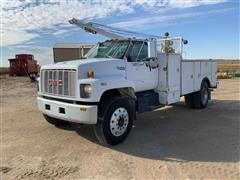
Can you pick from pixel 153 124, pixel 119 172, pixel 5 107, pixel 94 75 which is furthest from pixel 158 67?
pixel 5 107

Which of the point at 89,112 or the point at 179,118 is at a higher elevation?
the point at 89,112

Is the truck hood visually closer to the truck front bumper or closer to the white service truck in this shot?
the white service truck

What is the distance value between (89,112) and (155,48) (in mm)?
2957

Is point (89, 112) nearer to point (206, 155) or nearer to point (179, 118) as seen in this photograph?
point (206, 155)

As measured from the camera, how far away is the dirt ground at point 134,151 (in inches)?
202

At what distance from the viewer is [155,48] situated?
26.7 feet

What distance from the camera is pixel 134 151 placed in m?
6.18

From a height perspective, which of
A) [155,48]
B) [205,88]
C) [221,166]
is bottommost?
[221,166]

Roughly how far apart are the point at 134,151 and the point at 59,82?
7.13 feet

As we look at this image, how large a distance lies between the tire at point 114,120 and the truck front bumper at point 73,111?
243mm

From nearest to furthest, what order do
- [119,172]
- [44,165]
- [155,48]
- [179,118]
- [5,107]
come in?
1. [119,172]
2. [44,165]
3. [155,48]
4. [179,118]
5. [5,107]

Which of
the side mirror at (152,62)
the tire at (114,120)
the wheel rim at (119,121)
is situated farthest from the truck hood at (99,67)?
the side mirror at (152,62)

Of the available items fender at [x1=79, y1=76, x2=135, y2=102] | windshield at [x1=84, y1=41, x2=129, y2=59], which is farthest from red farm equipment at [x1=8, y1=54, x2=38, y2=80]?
fender at [x1=79, y1=76, x2=135, y2=102]

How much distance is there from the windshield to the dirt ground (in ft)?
6.34
